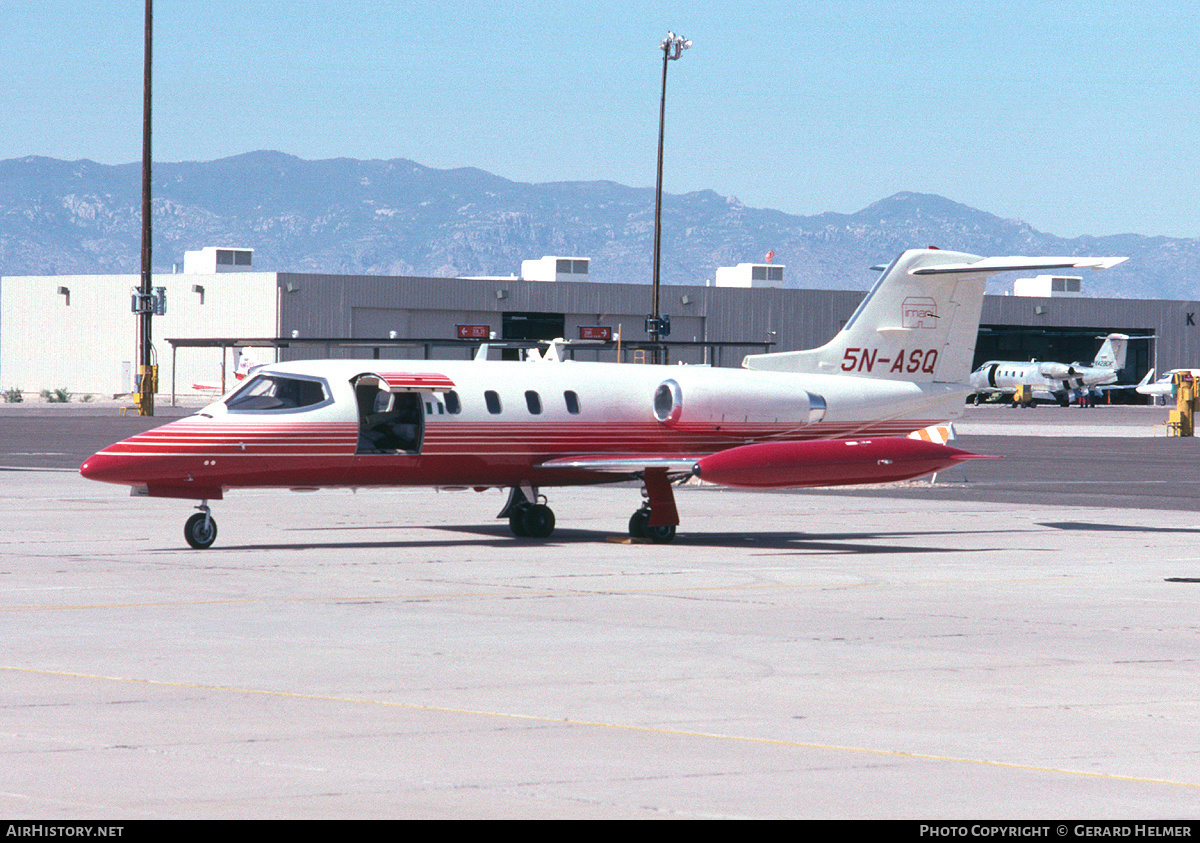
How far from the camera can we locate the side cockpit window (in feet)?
71.9

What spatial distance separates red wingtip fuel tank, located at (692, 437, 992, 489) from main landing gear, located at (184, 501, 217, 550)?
20.1 feet

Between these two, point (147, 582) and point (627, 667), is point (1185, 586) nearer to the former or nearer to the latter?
point (627, 667)

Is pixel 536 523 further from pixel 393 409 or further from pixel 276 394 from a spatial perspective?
pixel 276 394

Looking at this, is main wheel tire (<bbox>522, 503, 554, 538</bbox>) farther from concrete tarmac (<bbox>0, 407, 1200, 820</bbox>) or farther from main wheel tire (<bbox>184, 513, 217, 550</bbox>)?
main wheel tire (<bbox>184, 513, 217, 550</bbox>)

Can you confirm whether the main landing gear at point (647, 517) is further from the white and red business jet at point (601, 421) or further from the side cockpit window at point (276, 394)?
the side cockpit window at point (276, 394)

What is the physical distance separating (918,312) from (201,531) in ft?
36.5

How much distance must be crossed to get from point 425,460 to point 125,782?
14.2 metres

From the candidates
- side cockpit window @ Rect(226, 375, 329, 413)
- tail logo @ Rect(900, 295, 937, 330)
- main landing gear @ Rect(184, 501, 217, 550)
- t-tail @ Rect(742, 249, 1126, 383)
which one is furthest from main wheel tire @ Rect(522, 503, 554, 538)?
tail logo @ Rect(900, 295, 937, 330)

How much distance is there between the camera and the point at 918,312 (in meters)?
26.3

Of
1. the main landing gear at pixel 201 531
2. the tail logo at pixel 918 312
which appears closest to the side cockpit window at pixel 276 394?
the main landing gear at pixel 201 531

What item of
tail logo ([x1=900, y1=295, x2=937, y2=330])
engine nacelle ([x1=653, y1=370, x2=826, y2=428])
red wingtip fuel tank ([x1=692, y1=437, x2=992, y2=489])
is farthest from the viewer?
tail logo ([x1=900, y1=295, x2=937, y2=330])

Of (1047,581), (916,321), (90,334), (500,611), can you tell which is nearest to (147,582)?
(500,611)

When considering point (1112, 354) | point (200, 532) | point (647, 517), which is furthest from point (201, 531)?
point (1112, 354)

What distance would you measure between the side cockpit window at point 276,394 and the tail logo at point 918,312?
29.5ft
